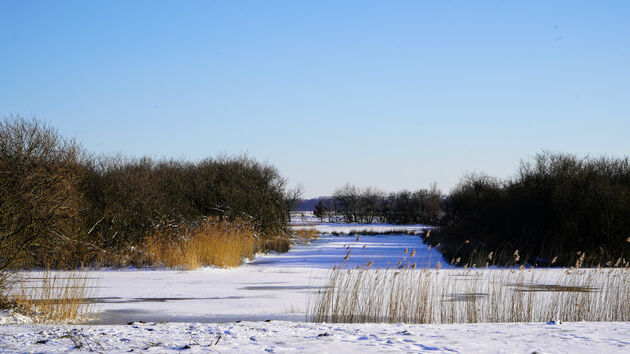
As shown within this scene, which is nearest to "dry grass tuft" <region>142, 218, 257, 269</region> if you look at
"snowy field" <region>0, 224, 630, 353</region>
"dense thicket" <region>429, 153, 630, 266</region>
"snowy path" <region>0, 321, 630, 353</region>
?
"snowy field" <region>0, 224, 630, 353</region>

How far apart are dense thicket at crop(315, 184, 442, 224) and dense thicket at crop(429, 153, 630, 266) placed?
117 ft

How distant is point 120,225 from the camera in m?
20.4

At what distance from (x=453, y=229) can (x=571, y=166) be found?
7.10m

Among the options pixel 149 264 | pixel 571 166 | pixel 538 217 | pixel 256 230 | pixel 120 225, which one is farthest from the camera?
pixel 256 230

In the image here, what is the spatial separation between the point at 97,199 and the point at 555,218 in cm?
1594

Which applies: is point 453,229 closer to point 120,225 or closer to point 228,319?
point 120,225

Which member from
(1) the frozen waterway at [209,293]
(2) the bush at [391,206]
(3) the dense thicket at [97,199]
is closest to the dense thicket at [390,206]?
(2) the bush at [391,206]

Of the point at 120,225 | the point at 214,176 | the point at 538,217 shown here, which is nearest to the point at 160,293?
the point at 120,225

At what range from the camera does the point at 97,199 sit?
2086 cm

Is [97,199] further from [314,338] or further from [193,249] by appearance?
[314,338]

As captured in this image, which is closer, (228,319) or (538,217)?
(228,319)

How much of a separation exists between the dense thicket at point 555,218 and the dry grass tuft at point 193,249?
746 centimetres

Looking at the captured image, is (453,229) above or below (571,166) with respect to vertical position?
→ below

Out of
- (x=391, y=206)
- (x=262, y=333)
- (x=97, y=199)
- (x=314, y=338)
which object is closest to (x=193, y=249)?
(x=97, y=199)
